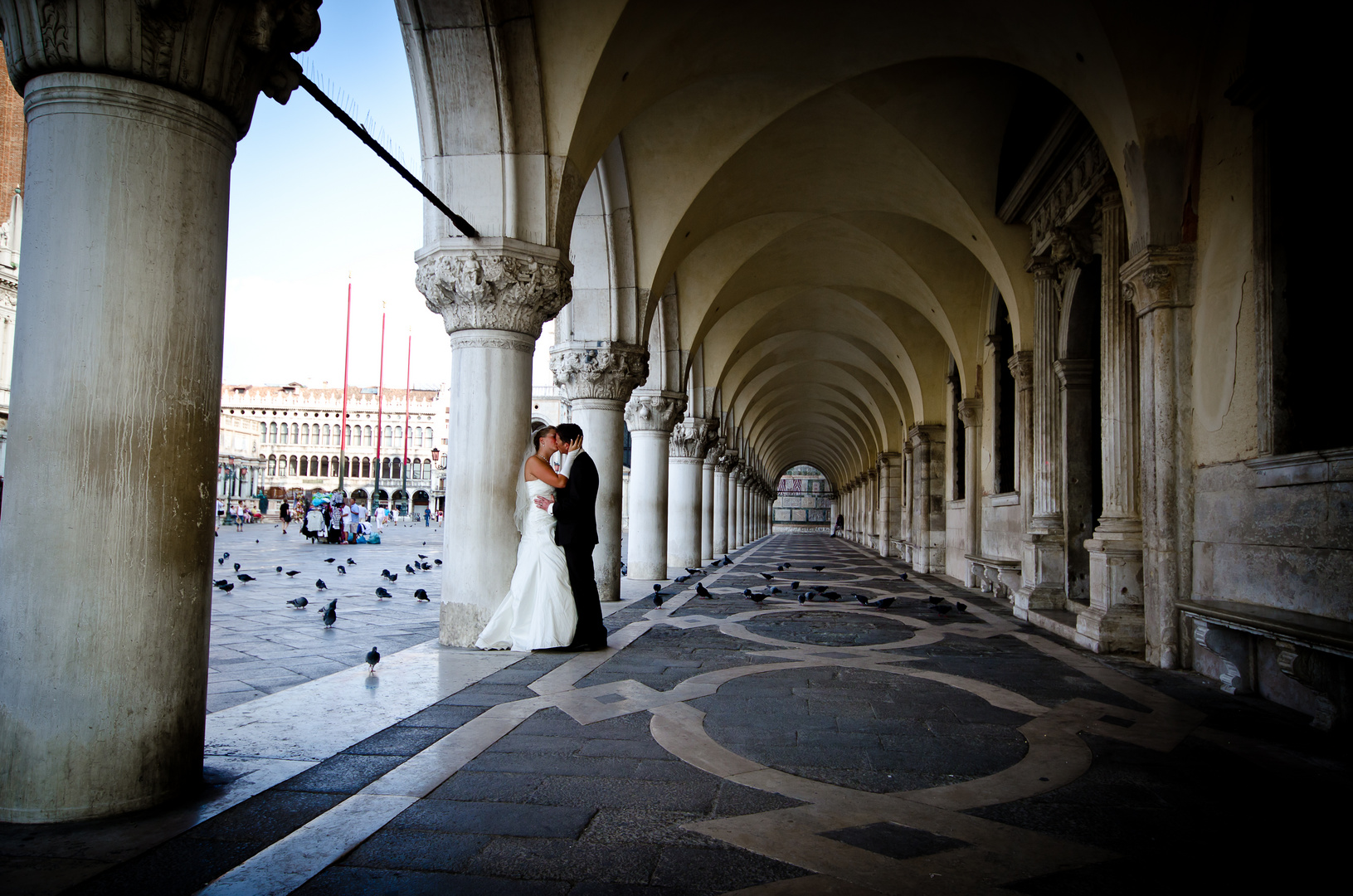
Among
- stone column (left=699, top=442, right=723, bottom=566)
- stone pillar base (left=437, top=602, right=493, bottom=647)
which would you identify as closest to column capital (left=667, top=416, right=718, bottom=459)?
stone column (left=699, top=442, right=723, bottom=566)

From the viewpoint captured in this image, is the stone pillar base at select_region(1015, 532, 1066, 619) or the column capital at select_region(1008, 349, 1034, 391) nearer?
the stone pillar base at select_region(1015, 532, 1066, 619)

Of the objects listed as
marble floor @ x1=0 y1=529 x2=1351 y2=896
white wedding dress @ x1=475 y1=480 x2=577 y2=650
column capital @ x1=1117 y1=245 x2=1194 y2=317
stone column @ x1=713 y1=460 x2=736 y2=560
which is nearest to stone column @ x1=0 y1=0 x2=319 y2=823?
marble floor @ x1=0 y1=529 x2=1351 y2=896

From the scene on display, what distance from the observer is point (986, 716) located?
14.9 feet

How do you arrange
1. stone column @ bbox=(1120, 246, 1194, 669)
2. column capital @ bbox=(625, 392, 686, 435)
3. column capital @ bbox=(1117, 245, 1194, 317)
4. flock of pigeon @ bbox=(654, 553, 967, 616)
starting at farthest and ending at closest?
column capital @ bbox=(625, 392, 686, 435) → flock of pigeon @ bbox=(654, 553, 967, 616) → column capital @ bbox=(1117, 245, 1194, 317) → stone column @ bbox=(1120, 246, 1194, 669)

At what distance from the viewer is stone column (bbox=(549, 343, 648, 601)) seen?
10219mm

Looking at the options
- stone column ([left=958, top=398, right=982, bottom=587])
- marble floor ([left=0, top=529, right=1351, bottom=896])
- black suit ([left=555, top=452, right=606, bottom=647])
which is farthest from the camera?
stone column ([left=958, top=398, right=982, bottom=587])

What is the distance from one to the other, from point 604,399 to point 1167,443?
236 inches

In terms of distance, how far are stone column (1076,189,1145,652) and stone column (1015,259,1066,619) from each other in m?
1.73

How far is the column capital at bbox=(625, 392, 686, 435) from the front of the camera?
13547mm

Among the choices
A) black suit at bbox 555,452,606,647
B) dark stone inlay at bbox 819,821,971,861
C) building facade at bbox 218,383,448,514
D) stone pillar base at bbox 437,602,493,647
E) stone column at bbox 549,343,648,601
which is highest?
building facade at bbox 218,383,448,514

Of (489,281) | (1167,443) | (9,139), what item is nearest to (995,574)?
(1167,443)

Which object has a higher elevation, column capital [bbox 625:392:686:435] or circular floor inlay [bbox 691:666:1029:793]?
column capital [bbox 625:392:686:435]

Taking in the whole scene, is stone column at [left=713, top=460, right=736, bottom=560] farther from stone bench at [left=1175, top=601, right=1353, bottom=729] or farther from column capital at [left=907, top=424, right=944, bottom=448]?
stone bench at [left=1175, top=601, right=1353, bottom=729]

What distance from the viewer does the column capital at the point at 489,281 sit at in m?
6.61
